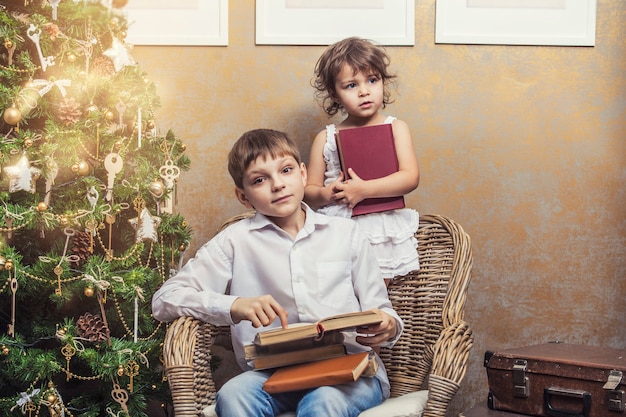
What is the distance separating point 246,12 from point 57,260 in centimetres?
122

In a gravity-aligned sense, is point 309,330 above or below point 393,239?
below

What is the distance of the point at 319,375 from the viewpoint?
184 cm

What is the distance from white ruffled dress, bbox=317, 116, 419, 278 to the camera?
2.43 m

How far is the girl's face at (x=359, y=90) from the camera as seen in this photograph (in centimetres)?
248

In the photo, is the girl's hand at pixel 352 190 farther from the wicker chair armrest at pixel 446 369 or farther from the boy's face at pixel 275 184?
the wicker chair armrest at pixel 446 369

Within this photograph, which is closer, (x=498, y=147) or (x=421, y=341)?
(x=421, y=341)

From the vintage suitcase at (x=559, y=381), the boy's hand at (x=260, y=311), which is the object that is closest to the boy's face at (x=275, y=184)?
the boy's hand at (x=260, y=311)

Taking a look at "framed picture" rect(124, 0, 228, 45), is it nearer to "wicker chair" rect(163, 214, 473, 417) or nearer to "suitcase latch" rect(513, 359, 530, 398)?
"wicker chair" rect(163, 214, 473, 417)

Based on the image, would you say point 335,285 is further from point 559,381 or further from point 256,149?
point 559,381

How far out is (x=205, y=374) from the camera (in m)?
2.06

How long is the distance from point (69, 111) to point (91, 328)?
687 mm

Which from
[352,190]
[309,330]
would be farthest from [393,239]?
[309,330]

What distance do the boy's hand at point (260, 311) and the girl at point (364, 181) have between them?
1.98ft

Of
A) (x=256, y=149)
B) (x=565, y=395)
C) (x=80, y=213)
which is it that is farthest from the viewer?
(x=80, y=213)
